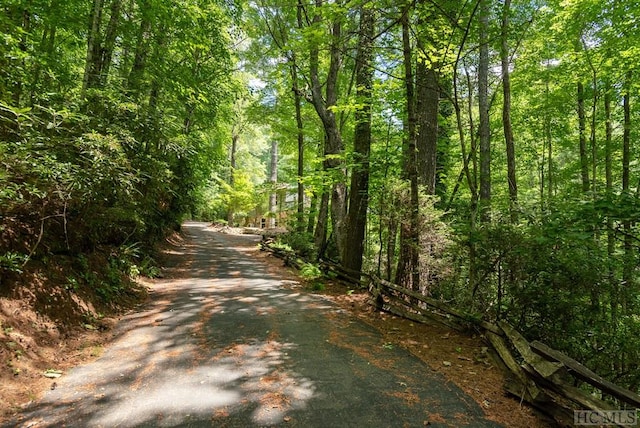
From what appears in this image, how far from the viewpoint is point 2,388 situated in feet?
11.5

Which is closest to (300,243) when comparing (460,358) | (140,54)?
(140,54)

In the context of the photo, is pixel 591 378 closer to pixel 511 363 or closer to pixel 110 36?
pixel 511 363

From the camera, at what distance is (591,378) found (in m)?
3.18

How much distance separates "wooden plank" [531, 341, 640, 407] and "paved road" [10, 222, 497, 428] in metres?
0.96

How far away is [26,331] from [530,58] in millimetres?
15243

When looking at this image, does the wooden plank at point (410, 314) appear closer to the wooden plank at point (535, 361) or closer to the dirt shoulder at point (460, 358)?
the dirt shoulder at point (460, 358)

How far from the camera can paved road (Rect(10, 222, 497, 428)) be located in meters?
3.26

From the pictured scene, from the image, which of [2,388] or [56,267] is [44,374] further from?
[56,267]

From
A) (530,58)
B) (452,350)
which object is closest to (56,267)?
(452,350)

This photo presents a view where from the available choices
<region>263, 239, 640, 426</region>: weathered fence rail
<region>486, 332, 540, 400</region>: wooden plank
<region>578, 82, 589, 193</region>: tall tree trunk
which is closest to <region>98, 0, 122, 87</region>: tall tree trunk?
<region>263, 239, 640, 426</region>: weathered fence rail

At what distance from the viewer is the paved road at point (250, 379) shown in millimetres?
3260

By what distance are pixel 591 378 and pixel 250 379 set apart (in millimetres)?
3459

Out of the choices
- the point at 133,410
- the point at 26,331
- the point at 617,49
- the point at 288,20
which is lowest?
the point at 133,410

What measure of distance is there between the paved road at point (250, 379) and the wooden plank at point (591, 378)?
958mm
